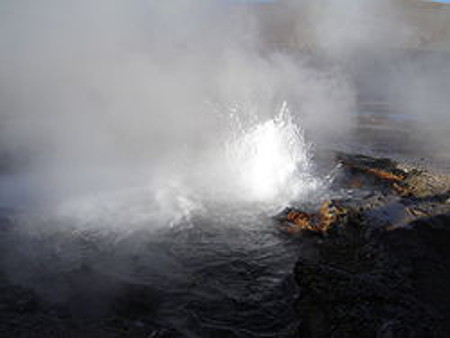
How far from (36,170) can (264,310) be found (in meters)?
3.91

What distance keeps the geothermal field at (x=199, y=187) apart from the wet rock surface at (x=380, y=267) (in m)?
0.01

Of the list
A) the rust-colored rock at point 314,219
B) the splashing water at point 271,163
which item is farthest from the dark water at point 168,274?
the splashing water at point 271,163

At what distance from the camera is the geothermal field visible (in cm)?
221

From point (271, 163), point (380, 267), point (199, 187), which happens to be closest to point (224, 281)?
point (380, 267)

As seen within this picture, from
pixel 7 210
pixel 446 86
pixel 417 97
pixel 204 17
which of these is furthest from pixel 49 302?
pixel 446 86

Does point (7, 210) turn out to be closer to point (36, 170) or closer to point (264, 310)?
point (36, 170)

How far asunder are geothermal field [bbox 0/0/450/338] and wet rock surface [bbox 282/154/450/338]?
0.05 ft

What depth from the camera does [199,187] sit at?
173 inches

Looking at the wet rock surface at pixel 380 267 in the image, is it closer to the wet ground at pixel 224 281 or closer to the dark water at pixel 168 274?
the wet ground at pixel 224 281

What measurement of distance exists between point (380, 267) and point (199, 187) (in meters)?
2.40

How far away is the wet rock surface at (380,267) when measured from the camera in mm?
2080

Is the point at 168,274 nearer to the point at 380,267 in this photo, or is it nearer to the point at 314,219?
the point at 314,219

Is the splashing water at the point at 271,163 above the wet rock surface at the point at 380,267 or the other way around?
above

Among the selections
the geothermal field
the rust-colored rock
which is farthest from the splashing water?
the rust-colored rock
